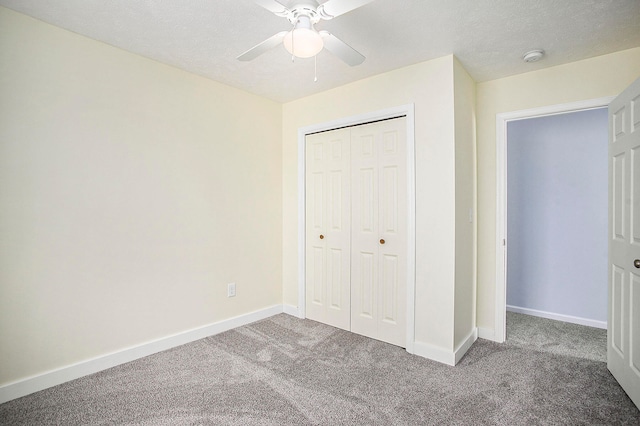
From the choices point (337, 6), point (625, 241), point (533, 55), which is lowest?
point (625, 241)

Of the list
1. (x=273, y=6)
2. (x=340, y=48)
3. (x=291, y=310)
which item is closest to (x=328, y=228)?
(x=291, y=310)

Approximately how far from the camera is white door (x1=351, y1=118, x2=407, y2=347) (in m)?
2.81

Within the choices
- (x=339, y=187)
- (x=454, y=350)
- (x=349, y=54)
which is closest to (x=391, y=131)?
(x=339, y=187)

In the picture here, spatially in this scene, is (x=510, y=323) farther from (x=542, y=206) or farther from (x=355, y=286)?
(x=355, y=286)

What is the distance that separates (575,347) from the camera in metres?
2.79

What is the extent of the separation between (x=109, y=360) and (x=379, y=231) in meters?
2.39

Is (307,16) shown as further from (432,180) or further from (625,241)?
(625,241)

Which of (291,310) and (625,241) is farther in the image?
(291,310)

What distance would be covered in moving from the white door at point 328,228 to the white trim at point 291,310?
5.5 inches

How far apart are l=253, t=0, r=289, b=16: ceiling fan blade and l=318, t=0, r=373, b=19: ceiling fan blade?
0.59 feet

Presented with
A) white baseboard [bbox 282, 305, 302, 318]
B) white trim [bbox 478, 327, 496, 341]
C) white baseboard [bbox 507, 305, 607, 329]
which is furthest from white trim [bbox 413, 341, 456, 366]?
white baseboard [bbox 507, 305, 607, 329]

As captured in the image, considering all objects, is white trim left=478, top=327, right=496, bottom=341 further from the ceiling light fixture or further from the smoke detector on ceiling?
the ceiling light fixture

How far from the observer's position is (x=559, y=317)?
3502 millimetres

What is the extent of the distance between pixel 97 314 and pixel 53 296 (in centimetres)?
31
